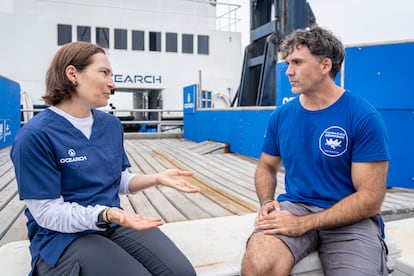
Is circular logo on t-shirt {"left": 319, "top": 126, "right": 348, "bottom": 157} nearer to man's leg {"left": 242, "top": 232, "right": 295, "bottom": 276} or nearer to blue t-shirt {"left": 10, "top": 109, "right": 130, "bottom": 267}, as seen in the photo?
man's leg {"left": 242, "top": 232, "right": 295, "bottom": 276}

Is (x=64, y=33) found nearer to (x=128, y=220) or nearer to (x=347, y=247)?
(x=128, y=220)

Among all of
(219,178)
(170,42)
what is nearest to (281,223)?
(219,178)

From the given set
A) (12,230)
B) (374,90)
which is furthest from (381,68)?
(12,230)

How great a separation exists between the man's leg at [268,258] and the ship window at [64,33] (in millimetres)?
13922

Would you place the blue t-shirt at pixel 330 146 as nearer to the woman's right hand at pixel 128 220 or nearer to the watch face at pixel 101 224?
the woman's right hand at pixel 128 220

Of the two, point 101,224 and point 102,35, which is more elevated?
point 102,35

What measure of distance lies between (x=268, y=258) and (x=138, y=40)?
14.4 metres

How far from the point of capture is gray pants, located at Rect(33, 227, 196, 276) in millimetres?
1303

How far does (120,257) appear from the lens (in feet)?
4.53

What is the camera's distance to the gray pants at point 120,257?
1.30 metres

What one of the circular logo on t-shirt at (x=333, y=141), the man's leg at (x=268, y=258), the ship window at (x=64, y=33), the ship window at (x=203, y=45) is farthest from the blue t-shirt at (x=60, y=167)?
the ship window at (x=203, y=45)

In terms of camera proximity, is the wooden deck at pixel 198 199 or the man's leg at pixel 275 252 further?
the wooden deck at pixel 198 199

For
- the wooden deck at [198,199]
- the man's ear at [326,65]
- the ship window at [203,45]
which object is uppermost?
A: the ship window at [203,45]

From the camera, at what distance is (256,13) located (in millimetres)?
7539
